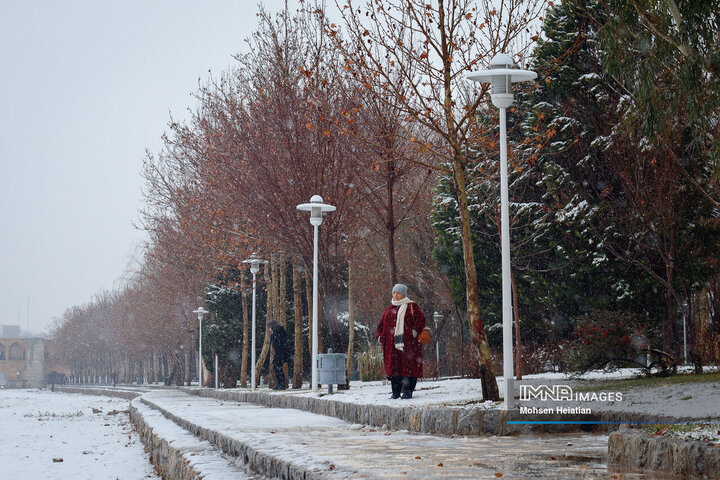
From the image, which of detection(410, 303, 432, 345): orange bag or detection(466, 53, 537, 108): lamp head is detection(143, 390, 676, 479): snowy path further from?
detection(466, 53, 537, 108): lamp head

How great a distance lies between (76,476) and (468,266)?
21.3 feet

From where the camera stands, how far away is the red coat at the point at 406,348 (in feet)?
42.9

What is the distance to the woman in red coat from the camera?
13.1 metres

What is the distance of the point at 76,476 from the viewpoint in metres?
11.6

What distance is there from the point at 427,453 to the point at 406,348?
6.28 meters

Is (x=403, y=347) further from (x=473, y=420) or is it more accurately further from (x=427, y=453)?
(x=427, y=453)

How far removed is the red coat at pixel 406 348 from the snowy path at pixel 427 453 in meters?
3.28

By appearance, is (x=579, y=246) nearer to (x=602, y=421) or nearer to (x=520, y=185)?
(x=520, y=185)

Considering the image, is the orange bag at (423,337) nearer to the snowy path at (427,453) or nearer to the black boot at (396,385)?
the black boot at (396,385)

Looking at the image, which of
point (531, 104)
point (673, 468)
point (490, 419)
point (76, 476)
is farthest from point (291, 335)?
point (673, 468)

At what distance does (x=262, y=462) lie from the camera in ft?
20.8

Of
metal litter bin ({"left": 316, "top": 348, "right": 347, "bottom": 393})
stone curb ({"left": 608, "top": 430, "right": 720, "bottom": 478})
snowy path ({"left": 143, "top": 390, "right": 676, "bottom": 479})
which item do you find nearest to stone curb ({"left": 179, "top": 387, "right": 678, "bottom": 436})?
snowy path ({"left": 143, "top": 390, "right": 676, "bottom": 479})

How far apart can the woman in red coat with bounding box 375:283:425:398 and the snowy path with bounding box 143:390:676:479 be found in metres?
3.27

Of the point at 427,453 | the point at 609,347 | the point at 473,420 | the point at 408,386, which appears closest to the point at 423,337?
the point at 408,386
